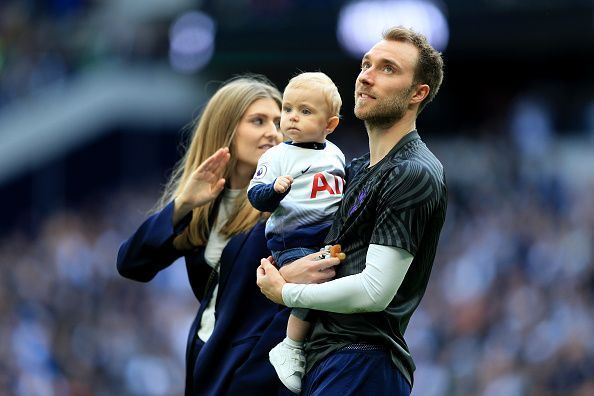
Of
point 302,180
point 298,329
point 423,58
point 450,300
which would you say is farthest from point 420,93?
point 450,300

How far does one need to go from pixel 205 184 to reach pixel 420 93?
129 cm

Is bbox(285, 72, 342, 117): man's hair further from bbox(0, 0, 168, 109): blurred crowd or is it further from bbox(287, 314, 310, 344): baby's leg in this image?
bbox(0, 0, 168, 109): blurred crowd

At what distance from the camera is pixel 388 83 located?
4395 mm

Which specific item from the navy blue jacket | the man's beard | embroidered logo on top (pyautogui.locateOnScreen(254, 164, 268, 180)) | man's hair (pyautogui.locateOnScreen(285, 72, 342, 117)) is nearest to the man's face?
the man's beard

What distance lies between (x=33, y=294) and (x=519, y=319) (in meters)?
7.45

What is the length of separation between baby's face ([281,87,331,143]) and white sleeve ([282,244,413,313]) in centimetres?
62

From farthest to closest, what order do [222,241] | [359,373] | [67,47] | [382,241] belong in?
[67,47] → [222,241] → [359,373] → [382,241]

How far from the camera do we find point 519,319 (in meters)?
11.7

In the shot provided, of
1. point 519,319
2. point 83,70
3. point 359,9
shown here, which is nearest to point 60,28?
point 83,70

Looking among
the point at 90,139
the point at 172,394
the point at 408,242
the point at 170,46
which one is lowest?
the point at 172,394

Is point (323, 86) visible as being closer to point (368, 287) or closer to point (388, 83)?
point (388, 83)

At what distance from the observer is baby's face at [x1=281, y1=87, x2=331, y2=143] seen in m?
4.65

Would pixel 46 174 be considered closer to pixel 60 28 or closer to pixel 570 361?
pixel 60 28

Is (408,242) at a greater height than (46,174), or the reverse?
(408,242)
